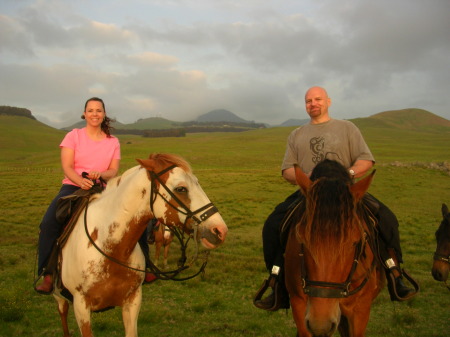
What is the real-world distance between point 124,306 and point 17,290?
5.28 m

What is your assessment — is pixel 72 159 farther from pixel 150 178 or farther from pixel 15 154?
pixel 15 154

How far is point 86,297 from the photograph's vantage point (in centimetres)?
414

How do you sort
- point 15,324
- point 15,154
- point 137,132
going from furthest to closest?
point 137,132
point 15,154
point 15,324

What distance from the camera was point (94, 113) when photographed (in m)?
4.93

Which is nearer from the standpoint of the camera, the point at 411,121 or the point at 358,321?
the point at 358,321

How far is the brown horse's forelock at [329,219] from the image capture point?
2.86 m

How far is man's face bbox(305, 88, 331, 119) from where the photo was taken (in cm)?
484

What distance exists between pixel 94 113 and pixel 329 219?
3.60 metres

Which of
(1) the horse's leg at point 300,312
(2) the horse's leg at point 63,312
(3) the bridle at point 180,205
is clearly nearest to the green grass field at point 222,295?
(2) the horse's leg at point 63,312

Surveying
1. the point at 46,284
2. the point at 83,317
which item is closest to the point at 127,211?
the point at 83,317

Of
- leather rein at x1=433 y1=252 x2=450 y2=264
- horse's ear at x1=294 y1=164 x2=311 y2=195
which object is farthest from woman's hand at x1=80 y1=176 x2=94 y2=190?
leather rein at x1=433 y1=252 x2=450 y2=264

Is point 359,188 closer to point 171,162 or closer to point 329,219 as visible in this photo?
point 329,219

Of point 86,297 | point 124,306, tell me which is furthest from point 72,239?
point 124,306

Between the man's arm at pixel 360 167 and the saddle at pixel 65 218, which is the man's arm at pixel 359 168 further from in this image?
the saddle at pixel 65 218
